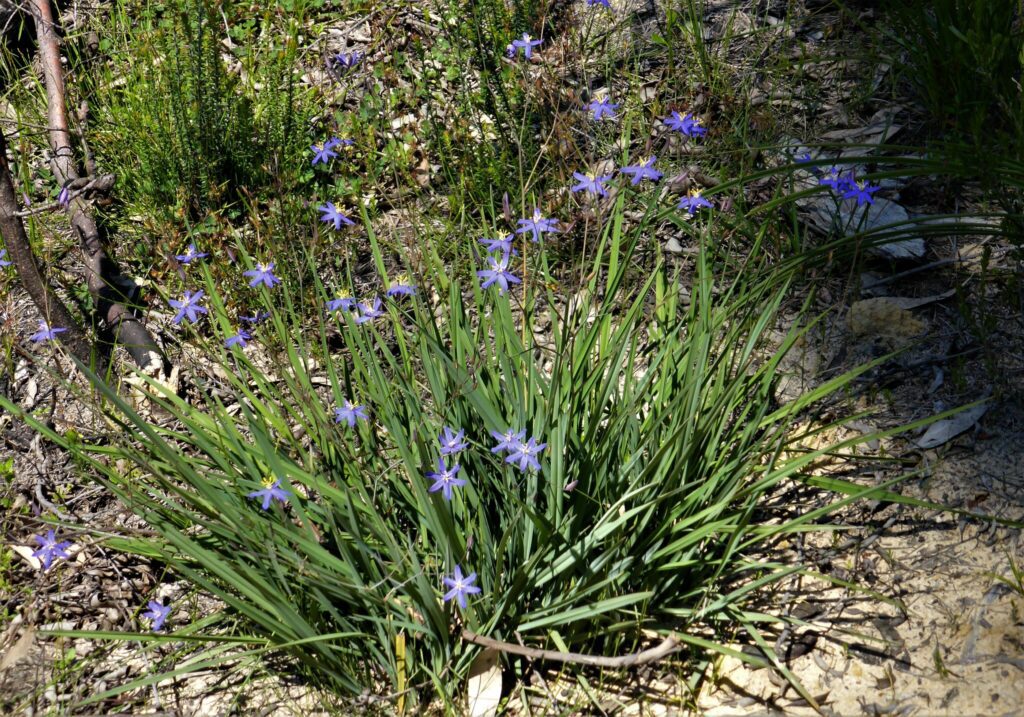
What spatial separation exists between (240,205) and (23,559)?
5.21ft

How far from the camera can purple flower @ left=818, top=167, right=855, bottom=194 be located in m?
2.68

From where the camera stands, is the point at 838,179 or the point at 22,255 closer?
the point at 838,179

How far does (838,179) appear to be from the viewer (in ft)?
9.02

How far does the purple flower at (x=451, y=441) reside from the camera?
79.7 inches

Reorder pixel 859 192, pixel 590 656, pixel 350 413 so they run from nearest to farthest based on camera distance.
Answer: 1. pixel 590 656
2. pixel 350 413
3. pixel 859 192

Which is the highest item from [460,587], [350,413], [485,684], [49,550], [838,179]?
[838,179]

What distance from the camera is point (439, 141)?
3.39 m

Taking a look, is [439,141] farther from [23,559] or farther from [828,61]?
[23,559]

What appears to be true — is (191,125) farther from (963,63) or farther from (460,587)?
(963,63)

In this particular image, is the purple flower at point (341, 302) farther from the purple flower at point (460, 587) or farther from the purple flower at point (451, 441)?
the purple flower at point (460, 587)

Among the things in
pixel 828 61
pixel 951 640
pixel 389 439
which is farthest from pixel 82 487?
pixel 828 61

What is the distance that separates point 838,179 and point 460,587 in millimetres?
1727

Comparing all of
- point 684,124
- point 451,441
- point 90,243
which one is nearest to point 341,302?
point 451,441

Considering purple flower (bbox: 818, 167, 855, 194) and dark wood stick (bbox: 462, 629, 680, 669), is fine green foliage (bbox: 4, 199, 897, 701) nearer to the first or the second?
dark wood stick (bbox: 462, 629, 680, 669)
